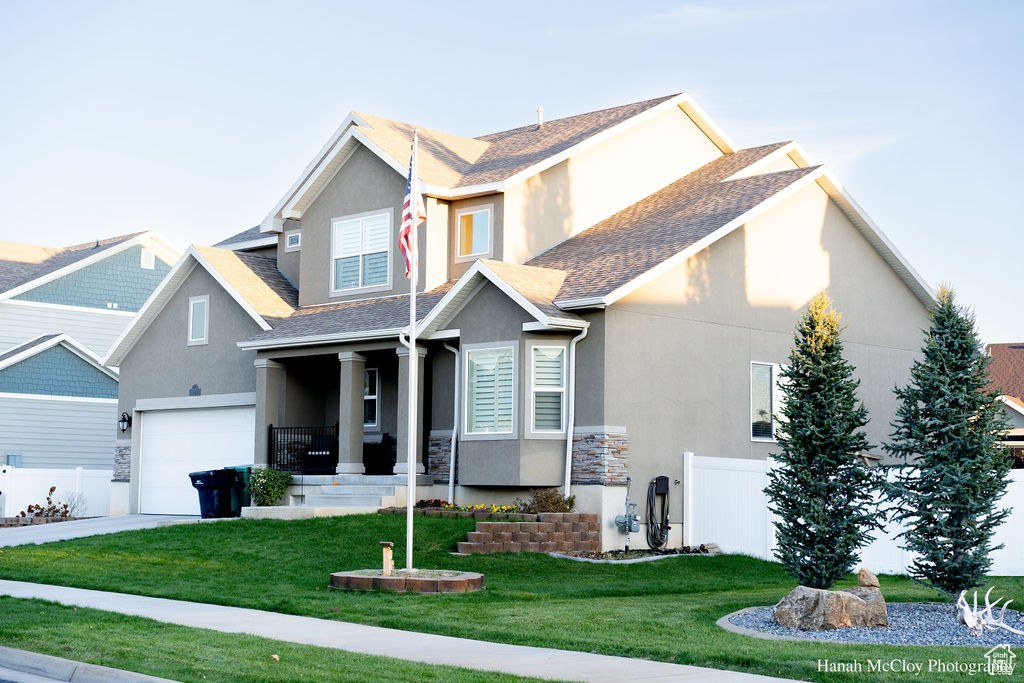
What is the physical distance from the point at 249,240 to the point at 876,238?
14.9m

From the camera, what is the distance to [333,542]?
1891 centimetres

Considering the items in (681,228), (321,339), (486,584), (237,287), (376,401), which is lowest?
(486,584)

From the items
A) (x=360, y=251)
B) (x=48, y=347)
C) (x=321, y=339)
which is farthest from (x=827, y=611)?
(x=48, y=347)

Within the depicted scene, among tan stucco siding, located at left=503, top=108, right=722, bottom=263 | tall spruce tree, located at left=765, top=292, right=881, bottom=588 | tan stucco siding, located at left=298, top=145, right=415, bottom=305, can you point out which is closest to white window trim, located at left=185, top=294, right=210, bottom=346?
tan stucco siding, located at left=298, top=145, right=415, bottom=305

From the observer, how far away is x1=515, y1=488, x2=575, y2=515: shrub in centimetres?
2044

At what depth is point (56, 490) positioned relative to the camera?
100 feet

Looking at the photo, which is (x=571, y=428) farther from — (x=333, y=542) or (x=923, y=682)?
(x=923, y=682)

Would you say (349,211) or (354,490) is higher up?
(349,211)

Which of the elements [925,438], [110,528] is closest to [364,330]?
[110,528]

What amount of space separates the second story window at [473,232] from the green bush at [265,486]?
224 inches

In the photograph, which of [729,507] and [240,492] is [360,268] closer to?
[240,492]

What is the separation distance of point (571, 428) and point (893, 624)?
8.84 meters

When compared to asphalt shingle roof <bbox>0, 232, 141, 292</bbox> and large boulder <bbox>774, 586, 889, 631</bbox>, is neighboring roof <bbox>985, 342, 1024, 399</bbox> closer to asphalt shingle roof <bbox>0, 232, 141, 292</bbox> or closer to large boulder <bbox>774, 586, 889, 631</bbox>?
large boulder <bbox>774, 586, 889, 631</bbox>

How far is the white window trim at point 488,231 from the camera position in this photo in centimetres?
2389
